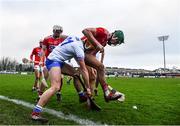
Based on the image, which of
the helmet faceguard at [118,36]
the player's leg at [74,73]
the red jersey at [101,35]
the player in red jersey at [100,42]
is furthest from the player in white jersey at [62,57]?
the helmet faceguard at [118,36]

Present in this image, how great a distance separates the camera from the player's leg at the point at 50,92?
737 centimetres

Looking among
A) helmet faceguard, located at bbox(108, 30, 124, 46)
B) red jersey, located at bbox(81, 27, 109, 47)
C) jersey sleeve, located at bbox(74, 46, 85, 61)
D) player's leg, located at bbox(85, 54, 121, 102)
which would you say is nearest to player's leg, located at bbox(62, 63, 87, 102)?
player's leg, located at bbox(85, 54, 121, 102)

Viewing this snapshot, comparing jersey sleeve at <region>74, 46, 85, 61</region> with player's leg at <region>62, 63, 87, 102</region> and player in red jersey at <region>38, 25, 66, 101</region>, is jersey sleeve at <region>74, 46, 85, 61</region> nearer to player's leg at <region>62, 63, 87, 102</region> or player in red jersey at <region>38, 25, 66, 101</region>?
player's leg at <region>62, 63, 87, 102</region>

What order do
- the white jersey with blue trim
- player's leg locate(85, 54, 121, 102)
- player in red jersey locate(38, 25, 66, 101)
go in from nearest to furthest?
the white jersey with blue trim
player's leg locate(85, 54, 121, 102)
player in red jersey locate(38, 25, 66, 101)

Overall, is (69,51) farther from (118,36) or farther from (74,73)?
(118,36)

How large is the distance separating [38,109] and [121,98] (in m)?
2.18

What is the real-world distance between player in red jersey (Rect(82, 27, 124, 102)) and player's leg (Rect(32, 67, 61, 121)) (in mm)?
1079

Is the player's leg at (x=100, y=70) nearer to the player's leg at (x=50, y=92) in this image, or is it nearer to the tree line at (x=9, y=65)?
the player's leg at (x=50, y=92)

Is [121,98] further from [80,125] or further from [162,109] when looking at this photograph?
[80,125]

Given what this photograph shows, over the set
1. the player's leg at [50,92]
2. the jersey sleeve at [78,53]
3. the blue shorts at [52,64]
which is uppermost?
the jersey sleeve at [78,53]

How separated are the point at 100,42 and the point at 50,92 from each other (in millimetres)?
1920

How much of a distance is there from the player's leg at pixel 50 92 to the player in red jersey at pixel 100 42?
108 centimetres

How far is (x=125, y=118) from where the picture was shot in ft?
25.3

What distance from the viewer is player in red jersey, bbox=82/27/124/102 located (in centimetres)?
838
